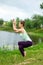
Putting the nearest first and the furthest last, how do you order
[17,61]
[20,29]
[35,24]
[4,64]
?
[20,29] → [4,64] → [17,61] → [35,24]

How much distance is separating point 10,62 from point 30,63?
1029mm

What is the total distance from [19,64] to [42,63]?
1.13 metres

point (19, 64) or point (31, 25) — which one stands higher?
point (19, 64)

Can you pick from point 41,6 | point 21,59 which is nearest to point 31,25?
point 41,6

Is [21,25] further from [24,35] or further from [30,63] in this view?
[30,63]

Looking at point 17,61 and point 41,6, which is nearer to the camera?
point 17,61

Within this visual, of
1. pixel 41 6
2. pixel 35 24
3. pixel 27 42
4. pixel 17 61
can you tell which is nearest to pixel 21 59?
pixel 17 61

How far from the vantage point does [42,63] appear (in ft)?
40.9

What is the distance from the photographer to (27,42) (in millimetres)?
11172

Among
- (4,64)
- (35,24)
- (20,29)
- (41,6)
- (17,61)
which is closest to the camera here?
(20,29)

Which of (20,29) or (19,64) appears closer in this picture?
(20,29)

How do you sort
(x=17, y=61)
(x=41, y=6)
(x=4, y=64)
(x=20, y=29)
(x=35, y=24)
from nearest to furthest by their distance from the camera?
(x=20, y=29) < (x=4, y=64) < (x=17, y=61) < (x=41, y=6) < (x=35, y=24)

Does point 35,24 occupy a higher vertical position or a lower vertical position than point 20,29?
lower

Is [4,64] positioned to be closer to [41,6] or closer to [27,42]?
[27,42]
